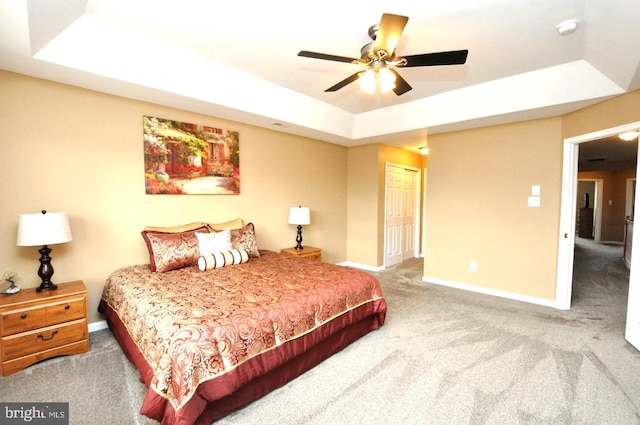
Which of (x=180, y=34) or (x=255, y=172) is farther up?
(x=180, y=34)

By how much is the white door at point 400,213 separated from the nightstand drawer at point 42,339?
14.6 ft

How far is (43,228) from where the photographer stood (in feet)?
7.38

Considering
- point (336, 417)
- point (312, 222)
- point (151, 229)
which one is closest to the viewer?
point (336, 417)

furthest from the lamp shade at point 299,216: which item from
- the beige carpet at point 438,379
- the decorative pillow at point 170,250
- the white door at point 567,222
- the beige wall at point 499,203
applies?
the white door at point 567,222

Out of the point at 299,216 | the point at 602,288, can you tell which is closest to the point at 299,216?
the point at 299,216

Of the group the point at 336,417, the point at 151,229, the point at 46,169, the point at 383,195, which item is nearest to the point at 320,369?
the point at 336,417

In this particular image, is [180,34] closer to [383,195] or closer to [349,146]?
[349,146]

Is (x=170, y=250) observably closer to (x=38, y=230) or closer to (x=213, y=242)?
(x=213, y=242)

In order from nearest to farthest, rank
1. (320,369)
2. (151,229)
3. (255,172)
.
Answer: (320,369) < (151,229) < (255,172)

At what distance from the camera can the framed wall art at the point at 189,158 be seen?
10.3 ft

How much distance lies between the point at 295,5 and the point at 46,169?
8.49 ft

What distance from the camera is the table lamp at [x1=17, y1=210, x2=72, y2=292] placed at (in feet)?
7.27

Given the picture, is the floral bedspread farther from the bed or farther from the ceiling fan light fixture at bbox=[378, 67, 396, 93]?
the ceiling fan light fixture at bbox=[378, 67, 396, 93]

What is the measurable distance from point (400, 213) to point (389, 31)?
14.1ft
